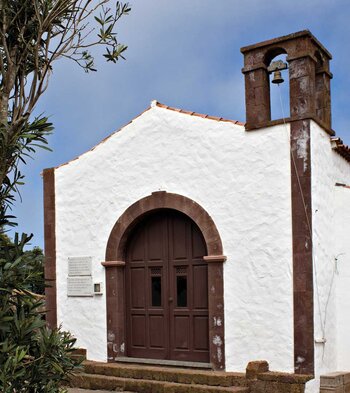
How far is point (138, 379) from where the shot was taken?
958cm

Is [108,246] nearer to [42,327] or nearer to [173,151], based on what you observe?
[173,151]

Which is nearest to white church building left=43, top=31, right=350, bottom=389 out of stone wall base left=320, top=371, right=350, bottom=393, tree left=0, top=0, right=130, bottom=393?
stone wall base left=320, top=371, right=350, bottom=393

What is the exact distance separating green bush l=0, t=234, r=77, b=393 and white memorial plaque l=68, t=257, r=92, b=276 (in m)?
5.42

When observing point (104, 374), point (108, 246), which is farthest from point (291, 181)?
point (104, 374)

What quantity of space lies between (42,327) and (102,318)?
544 centimetres

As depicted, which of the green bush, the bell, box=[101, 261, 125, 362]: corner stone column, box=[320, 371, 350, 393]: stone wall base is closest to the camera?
the green bush

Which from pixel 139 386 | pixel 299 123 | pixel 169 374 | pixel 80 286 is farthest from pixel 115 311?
pixel 299 123

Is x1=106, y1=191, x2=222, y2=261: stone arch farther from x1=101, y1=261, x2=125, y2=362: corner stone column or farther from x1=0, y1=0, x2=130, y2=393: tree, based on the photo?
x1=0, y1=0, x2=130, y2=393: tree

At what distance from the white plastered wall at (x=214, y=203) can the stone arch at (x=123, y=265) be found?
0.12m

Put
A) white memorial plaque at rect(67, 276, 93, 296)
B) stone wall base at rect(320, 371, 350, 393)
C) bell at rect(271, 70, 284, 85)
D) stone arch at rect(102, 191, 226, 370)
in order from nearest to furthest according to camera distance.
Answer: stone wall base at rect(320, 371, 350, 393) < bell at rect(271, 70, 284, 85) < stone arch at rect(102, 191, 226, 370) < white memorial plaque at rect(67, 276, 93, 296)

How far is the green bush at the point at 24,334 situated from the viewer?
4.97m

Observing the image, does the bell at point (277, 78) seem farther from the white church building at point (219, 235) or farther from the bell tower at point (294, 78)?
the bell tower at point (294, 78)

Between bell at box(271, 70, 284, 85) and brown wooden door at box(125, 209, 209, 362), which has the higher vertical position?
bell at box(271, 70, 284, 85)

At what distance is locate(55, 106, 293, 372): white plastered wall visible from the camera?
8797 millimetres
